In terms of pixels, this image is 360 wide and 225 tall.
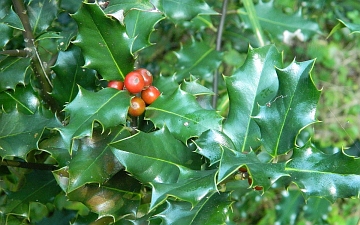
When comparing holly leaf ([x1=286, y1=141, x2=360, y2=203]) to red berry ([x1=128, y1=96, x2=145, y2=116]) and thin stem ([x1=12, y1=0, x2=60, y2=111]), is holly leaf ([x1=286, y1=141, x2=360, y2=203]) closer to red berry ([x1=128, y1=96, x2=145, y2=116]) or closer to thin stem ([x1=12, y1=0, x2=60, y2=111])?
red berry ([x1=128, y1=96, x2=145, y2=116])

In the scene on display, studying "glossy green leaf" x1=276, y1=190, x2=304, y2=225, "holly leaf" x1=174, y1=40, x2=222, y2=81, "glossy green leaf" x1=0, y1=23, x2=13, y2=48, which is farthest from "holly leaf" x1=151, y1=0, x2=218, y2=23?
"glossy green leaf" x1=276, y1=190, x2=304, y2=225

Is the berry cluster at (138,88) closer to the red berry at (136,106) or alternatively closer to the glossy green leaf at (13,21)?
the red berry at (136,106)

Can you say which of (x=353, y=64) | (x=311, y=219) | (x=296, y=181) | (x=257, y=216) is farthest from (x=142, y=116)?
(x=353, y=64)

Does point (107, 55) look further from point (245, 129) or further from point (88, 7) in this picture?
point (245, 129)

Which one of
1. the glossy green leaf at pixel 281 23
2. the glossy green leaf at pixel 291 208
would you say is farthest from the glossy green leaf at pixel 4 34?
the glossy green leaf at pixel 291 208

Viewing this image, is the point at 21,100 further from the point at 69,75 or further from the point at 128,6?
the point at 128,6

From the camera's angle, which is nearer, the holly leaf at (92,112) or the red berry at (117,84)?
the holly leaf at (92,112)
